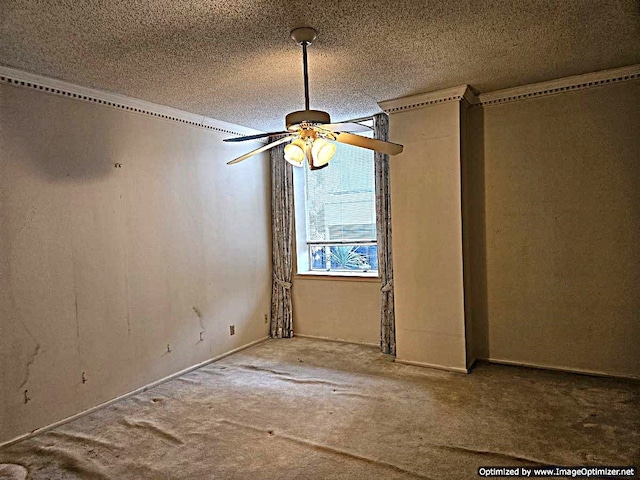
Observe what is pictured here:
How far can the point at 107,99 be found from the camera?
3643 mm

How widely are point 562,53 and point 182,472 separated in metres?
3.85

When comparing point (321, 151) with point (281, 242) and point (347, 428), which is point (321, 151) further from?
point (281, 242)

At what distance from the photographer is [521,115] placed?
4.04m

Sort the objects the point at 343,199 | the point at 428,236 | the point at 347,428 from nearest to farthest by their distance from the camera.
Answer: the point at 347,428, the point at 428,236, the point at 343,199

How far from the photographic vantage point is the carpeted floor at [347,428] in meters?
2.57

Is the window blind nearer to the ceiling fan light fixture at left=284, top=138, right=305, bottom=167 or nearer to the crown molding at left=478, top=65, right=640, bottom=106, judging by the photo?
the crown molding at left=478, top=65, right=640, bottom=106

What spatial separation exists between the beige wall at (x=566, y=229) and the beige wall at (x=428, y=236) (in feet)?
1.48

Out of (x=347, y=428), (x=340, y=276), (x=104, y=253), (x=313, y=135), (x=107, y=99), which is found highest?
(x=107, y=99)

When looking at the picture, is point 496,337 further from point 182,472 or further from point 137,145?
point 137,145

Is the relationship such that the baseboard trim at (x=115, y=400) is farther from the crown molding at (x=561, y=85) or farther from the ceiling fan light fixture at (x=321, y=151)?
the crown molding at (x=561, y=85)

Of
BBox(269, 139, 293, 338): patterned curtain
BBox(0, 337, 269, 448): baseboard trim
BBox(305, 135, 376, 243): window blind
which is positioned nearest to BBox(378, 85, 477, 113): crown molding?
BBox(305, 135, 376, 243): window blind

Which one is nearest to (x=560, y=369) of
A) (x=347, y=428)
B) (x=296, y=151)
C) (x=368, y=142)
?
(x=347, y=428)

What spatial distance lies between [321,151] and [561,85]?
2508 millimetres

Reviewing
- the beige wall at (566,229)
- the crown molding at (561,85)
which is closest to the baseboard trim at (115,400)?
the beige wall at (566,229)
